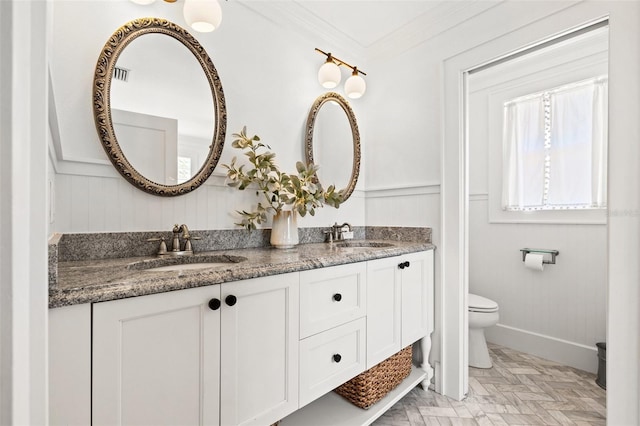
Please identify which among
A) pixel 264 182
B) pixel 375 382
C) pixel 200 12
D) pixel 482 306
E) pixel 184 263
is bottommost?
pixel 375 382

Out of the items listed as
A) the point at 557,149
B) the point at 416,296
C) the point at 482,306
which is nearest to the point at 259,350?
the point at 416,296

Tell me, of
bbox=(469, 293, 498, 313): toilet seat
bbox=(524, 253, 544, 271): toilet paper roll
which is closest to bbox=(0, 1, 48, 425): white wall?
bbox=(469, 293, 498, 313): toilet seat

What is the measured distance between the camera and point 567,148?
7.40 feet

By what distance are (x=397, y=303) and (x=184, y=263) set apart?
43.3 inches

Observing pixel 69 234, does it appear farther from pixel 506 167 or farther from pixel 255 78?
pixel 506 167

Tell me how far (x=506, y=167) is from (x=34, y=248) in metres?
2.98

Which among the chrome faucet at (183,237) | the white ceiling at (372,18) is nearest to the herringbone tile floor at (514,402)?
the chrome faucet at (183,237)

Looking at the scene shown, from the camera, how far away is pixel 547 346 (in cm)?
232

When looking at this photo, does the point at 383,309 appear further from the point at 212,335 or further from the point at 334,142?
the point at 334,142

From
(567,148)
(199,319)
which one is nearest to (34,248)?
(199,319)

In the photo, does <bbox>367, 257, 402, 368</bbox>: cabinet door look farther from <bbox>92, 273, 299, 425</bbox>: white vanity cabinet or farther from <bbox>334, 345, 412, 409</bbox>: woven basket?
<bbox>92, 273, 299, 425</bbox>: white vanity cabinet

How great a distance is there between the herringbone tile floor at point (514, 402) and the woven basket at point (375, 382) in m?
0.16

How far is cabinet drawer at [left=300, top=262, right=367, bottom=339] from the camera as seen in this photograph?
1.16 metres

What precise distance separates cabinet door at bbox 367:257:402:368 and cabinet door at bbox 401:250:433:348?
0.22ft
